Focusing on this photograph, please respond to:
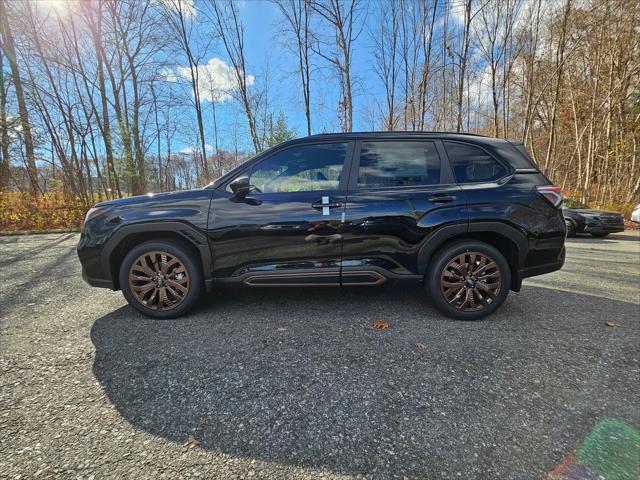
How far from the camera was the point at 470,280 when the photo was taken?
2.83 meters

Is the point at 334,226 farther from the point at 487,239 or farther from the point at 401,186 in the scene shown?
the point at 487,239

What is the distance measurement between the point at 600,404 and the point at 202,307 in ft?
10.9

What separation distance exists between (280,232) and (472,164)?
2.04m

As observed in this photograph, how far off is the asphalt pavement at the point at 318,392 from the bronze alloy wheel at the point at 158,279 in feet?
0.82

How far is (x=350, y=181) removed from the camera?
2.83 metres

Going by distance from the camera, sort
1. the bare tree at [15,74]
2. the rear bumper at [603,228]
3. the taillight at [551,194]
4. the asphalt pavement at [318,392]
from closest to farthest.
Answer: the asphalt pavement at [318,392] → the taillight at [551,194] → the rear bumper at [603,228] → the bare tree at [15,74]

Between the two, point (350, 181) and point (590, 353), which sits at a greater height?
point (350, 181)

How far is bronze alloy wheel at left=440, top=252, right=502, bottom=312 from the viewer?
281 cm

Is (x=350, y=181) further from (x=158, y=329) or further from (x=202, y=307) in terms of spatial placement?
(x=158, y=329)

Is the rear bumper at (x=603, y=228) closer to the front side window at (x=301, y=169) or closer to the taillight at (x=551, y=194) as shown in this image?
the taillight at (x=551, y=194)

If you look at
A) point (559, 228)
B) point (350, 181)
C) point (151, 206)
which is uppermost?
point (350, 181)

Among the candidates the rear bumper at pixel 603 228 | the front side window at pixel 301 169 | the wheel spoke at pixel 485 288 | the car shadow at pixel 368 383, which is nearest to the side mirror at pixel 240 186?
the front side window at pixel 301 169

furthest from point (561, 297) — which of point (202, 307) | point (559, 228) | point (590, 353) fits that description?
point (202, 307)

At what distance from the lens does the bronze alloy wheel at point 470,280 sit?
2811 millimetres
